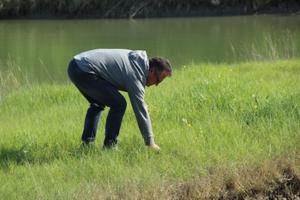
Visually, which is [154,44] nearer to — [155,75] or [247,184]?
[155,75]

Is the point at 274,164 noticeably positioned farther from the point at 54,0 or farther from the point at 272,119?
the point at 54,0

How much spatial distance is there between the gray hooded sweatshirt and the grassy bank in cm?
3633

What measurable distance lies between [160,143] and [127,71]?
2.86ft

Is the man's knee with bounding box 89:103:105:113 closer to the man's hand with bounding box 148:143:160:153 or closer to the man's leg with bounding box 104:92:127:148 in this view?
the man's leg with bounding box 104:92:127:148

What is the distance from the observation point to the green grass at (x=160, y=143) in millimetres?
5152

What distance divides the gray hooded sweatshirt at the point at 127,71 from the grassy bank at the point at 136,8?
36.3 metres

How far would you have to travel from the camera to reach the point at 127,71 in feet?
18.8

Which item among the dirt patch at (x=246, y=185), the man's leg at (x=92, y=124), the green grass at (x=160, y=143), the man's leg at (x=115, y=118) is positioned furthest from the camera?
the man's leg at (x=92, y=124)

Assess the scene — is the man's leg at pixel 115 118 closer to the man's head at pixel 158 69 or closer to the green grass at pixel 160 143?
the green grass at pixel 160 143

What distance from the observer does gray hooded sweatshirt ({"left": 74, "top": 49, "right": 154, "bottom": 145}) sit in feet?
18.7

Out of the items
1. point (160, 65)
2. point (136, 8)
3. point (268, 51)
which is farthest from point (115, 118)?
point (136, 8)

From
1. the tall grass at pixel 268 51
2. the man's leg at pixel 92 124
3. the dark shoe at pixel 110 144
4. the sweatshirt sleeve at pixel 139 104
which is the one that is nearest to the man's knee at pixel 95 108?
the man's leg at pixel 92 124

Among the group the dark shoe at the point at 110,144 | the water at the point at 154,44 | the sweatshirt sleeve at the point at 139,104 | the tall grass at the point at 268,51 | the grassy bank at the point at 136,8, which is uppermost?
the sweatshirt sleeve at the point at 139,104

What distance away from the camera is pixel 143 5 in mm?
47250
